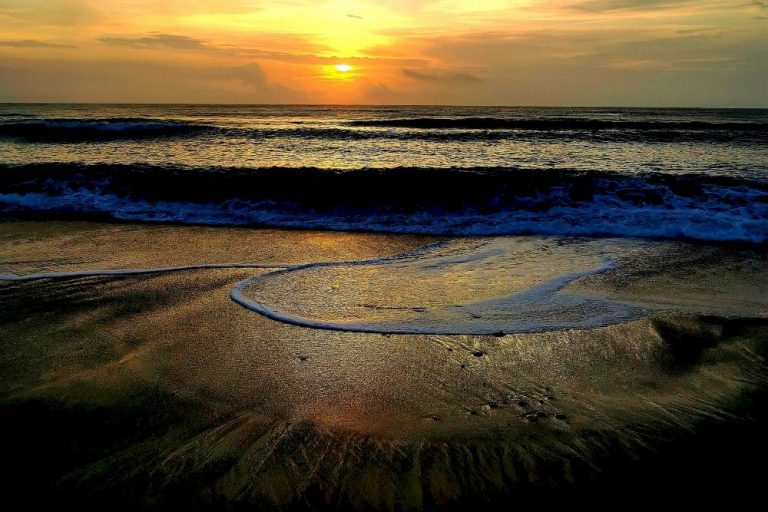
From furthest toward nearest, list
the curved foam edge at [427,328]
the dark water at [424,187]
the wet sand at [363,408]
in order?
the dark water at [424,187], the curved foam edge at [427,328], the wet sand at [363,408]

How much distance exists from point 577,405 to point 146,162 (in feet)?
49.3

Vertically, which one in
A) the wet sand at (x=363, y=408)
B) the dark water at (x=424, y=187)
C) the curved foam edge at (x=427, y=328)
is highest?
the dark water at (x=424, y=187)

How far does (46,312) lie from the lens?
4.64m

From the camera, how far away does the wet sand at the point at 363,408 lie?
95.2 inches

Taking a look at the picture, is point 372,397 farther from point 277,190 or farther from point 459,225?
point 277,190

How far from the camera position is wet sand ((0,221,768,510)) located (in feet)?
7.93

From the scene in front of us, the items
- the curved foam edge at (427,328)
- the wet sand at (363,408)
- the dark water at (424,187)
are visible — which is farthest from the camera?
the dark water at (424,187)

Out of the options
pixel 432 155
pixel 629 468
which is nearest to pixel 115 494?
pixel 629 468

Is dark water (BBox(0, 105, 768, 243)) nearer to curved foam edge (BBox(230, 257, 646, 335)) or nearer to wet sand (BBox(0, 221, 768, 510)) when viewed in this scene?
curved foam edge (BBox(230, 257, 646, 335))

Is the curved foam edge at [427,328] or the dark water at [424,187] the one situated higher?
the dark water at [424,187]

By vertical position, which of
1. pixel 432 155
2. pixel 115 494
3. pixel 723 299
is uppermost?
pixel 432 155

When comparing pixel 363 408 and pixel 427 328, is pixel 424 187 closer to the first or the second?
pixel 427 328

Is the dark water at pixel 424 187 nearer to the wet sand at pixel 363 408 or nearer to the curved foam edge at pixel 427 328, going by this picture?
the curved foam edge at pixel 427 328

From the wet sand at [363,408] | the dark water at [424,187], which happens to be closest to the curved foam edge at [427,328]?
the wet sand at [363,408]
